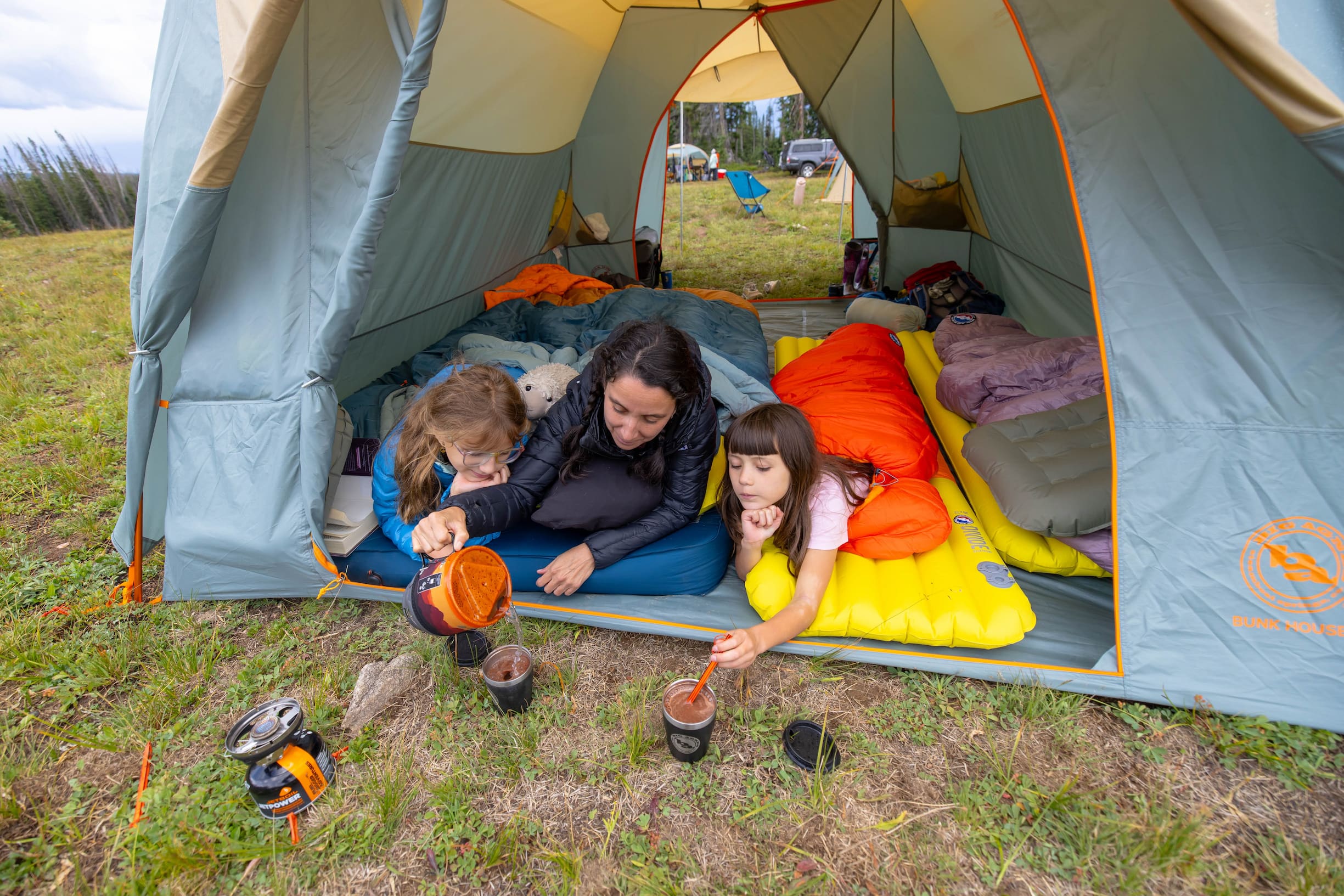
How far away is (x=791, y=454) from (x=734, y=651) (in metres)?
0.59

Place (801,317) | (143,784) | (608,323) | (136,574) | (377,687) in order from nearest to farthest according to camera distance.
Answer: (143,784) < (377,687) < (136,574) < (608,323) < (801,317)

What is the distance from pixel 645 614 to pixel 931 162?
4.30 m

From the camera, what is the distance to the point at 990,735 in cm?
166

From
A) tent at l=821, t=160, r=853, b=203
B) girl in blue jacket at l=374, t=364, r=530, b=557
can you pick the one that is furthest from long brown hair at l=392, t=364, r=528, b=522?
tent at l=821, t=160, r=853, b=203

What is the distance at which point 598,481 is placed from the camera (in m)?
2.09

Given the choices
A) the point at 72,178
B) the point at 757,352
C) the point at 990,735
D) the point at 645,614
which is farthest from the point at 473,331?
the point at 72,178

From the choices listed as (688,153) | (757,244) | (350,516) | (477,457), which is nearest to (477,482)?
(477,457)

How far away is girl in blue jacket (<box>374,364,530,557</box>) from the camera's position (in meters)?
1.96

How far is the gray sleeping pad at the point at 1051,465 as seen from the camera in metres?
1.94

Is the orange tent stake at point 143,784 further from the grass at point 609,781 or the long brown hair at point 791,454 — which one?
the long brown hair at point 791,454

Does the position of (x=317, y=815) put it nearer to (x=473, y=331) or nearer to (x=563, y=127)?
(x=473, y=331)

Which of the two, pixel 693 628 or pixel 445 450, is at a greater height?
pixel 445 450

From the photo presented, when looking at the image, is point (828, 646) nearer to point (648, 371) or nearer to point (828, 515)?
point (828, 515)

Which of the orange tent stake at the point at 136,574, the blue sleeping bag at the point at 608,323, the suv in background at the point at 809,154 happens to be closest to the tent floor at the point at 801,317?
the blue sleeping bag at the point at 608,323
